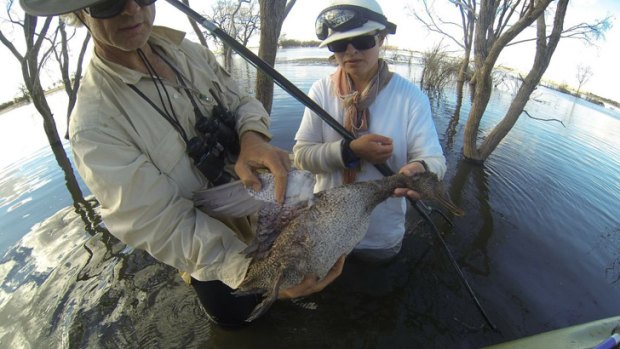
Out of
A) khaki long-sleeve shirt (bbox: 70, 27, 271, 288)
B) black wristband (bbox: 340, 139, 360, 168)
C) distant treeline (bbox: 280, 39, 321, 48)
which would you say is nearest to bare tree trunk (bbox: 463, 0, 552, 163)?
black wristband (bbox: 340, 139, 360, 168)

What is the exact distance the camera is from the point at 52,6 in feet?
4.68

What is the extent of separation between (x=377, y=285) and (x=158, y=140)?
3.30 meters

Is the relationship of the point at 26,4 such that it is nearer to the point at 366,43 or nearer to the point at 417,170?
the point at 366,43

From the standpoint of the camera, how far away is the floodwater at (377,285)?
136 inches

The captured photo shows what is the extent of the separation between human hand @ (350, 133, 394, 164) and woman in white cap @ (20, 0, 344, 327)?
722 mm

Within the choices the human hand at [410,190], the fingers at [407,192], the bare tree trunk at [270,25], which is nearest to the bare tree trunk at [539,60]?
the bare tree trunk at [270,25]

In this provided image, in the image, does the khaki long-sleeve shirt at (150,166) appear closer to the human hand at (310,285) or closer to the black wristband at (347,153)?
the human hand at (310,285)

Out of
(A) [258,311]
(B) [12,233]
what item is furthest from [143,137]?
(B) [12,233]

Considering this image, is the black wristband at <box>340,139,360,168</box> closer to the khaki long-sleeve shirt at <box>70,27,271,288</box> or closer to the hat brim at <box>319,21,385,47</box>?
the khaki long-sleeve shirt at <box>70,27,271,288</box>

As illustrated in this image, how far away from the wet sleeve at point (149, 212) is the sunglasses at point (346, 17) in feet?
5.70

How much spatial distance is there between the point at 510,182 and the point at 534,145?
12.4 feet

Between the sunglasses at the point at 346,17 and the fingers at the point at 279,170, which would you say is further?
the sunglasses at the point at 346,17

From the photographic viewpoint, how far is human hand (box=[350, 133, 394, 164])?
2244mm

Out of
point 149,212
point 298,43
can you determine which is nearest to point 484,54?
point 149,212
